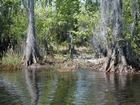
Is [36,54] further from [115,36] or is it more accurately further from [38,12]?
[38,12]

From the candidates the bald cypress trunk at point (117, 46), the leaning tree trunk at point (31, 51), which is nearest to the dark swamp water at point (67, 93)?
the bald cypress trunk at point (117, 46)

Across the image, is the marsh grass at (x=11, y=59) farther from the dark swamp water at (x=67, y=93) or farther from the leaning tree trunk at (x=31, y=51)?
the dark swamp water at (x=67, y=93)

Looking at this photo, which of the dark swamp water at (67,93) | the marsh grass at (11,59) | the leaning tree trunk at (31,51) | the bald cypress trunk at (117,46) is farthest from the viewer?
the leaning tree trunk at (31,51)

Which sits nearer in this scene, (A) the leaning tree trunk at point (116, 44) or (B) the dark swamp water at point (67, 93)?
(B) the dark swamp water at point (67, 93)

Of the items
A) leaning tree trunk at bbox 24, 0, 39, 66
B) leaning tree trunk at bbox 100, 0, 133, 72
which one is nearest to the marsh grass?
leaning tree trunk at bbox 24, 0, 39, 66

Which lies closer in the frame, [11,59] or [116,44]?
[116,44]

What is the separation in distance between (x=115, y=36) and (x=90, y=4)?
71.1 ft

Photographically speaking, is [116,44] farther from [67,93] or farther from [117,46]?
[67,93]

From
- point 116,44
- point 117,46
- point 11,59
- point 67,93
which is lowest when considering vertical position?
point 67,93

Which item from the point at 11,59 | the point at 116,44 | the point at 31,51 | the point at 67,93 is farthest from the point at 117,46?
the point at 67,93

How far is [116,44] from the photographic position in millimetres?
26594

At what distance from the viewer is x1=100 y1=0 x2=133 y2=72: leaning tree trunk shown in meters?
26.2

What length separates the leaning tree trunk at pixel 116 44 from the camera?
2619 centimetres

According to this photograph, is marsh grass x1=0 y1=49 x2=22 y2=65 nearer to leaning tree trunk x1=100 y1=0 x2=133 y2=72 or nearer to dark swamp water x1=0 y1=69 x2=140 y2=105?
leaning tree trunk x1=100 y1=0 x2=133 y2=72
